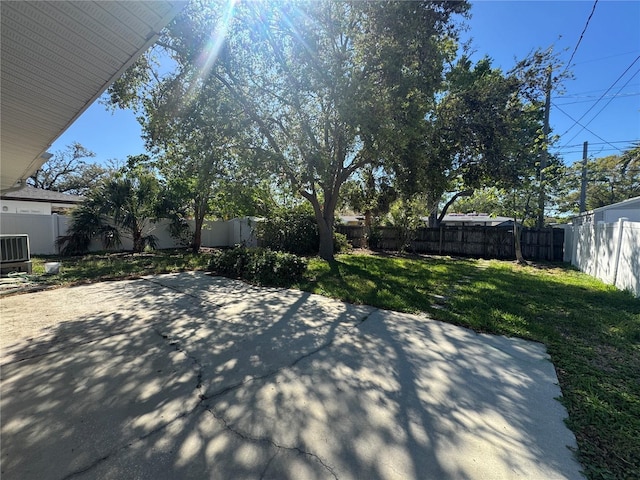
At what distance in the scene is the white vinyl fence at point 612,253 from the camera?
5.51 m

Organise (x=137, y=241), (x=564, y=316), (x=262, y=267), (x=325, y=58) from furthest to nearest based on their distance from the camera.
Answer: (x=137, y=241), (x=262, y=267), (x=325, y=58), (x=564, y=316)

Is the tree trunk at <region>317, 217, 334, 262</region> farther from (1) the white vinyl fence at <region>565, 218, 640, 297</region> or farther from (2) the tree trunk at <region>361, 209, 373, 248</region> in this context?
(1) the white vinyl fence at <region>565, 218, 640, 297</region>

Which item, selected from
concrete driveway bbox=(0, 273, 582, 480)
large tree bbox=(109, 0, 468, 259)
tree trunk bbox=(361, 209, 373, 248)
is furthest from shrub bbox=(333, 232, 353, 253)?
concrete driveway bbox=(0, 273, 582, 480)

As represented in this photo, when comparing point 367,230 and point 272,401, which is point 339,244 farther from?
point 272,401

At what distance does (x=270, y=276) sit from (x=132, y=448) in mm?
5094

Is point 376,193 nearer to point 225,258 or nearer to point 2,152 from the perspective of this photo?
point 225,258

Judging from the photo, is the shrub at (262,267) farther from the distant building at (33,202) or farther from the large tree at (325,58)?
the distant building at (33,202)

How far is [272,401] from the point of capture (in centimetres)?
239

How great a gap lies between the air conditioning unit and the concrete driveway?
310 centimetres

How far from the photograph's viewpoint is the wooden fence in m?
12.2

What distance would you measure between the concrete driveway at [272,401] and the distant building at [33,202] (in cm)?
1452

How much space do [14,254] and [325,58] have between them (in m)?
8.06

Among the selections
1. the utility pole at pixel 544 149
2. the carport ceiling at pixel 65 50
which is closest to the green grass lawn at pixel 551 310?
the utility pole at pixel 544 149

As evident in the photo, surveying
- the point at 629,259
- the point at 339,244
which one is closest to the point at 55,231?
the point at 339,244
